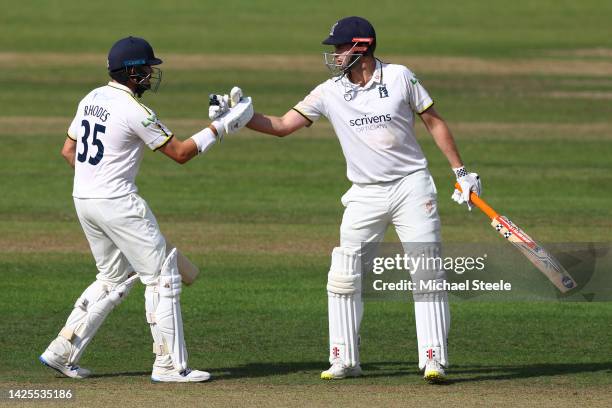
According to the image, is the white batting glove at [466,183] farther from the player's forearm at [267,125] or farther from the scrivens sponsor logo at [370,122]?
the player's forearm at [267,125]

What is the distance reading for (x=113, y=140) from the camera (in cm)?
824

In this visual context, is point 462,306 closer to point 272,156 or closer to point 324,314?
point 324,314

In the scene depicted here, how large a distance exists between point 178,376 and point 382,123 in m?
2.06

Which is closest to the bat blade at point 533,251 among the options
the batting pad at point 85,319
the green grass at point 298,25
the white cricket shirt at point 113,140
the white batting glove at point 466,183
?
the white batting glove at point 466,183

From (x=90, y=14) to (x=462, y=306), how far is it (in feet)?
111

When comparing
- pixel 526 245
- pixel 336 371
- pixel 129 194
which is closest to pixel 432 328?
pixel 336 371

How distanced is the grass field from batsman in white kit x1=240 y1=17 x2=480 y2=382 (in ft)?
1.26

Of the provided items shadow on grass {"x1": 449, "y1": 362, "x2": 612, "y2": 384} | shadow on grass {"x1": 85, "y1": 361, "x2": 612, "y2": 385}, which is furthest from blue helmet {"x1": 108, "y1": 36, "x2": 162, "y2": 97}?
shadow on grass {"x1": 449, "y1": 362, "x2": 612, "y2": 384}

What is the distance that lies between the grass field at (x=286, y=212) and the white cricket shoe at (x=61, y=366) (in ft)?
0.37

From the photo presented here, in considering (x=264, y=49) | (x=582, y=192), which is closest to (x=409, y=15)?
(x=264, y=49)

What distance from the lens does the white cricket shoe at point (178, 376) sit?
8250mm

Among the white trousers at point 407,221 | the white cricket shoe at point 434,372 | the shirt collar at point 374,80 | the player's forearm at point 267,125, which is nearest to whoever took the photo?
the white cricket shoe at point 434,372

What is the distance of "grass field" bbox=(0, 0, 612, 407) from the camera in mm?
8500

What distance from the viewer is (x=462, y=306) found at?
36.4 feet
